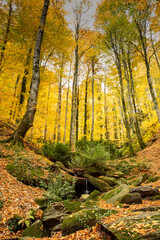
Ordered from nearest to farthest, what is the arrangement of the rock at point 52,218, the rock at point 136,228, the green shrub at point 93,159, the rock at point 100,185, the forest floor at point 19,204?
the rock at point 136,228 → the forest floor at point 19,204 → the rock at point 52,218 → the rock at point 100,185 → the green shrub at point 93,159

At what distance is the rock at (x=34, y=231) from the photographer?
2985mm

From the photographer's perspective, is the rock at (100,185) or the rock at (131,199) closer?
the rock at (131,199)

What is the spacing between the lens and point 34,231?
309cm

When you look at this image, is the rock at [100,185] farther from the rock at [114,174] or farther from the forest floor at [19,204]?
the forest floor at [19,204]

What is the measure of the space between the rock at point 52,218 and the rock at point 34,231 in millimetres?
121

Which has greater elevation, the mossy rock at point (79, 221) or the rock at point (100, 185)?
the rock at point (100, 185)

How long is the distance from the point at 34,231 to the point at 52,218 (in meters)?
0.43

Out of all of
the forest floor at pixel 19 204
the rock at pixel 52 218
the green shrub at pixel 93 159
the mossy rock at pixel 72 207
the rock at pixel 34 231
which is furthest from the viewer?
the green shrub at pixel 93 159

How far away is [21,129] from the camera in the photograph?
6.77 m

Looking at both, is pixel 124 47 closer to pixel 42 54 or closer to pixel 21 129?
pixel 42 54

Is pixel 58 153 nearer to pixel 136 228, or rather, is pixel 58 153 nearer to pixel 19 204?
pixel 19 204

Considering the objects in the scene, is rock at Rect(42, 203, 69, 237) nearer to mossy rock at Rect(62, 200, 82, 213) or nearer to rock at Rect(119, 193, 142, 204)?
mossy rock at Rect(62, 200, 82, 213)

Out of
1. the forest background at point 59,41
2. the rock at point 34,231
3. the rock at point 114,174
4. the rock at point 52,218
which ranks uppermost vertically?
the forest background at point 59,41

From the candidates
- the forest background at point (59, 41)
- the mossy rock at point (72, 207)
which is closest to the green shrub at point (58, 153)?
the forest background at point (59, 41)
